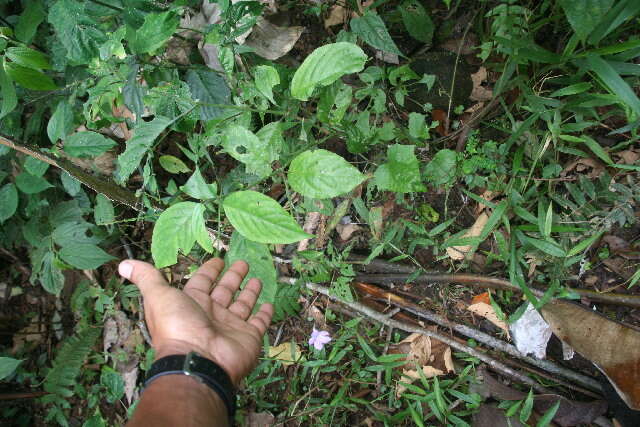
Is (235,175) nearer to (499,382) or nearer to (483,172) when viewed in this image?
(483,172)

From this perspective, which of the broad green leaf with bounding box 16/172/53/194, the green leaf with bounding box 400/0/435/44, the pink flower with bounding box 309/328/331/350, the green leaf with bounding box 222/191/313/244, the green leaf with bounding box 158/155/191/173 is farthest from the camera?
the green leaf with bounding box 158/155/191/173

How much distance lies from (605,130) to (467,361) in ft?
3.99

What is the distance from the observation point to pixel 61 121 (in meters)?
1.79

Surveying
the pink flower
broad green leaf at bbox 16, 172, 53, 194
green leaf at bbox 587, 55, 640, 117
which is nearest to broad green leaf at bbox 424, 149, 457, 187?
green leaf at bbox 587, 55, 640, 117

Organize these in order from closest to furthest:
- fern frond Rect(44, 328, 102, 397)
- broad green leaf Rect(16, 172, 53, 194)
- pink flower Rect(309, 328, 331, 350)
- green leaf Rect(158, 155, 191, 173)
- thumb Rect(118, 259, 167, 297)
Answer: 1. thumb Rect(118, 259, 167, 297)
2. broad green leaf Rect(16, 172, 53, 194)
3. pink flower Rect(309, 328, 331, 350)
4. green leaf Rect(158, 155, 191, 173)
5. fern frond Rect(44, 328, 102, 397)

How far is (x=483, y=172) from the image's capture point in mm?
2010

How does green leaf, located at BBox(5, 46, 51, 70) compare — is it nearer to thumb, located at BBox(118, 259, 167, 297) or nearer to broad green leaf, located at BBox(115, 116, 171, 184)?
broad green leaf, located at BBox(115, 116, 171, 184)

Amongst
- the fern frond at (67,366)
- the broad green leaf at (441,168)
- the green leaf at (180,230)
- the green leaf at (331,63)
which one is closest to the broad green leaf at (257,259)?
the green leaf at (180,230)

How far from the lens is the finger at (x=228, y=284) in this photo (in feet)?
6.06

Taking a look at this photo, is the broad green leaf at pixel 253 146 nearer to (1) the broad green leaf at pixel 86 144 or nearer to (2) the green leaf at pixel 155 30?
(2) the green leaf at pixel 155 30

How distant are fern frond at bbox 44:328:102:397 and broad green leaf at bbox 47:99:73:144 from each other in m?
1.53

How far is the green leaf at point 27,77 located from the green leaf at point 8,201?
656mm

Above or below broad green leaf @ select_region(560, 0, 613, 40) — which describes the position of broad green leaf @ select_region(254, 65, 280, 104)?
below

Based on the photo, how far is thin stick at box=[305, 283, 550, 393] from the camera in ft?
6.46
